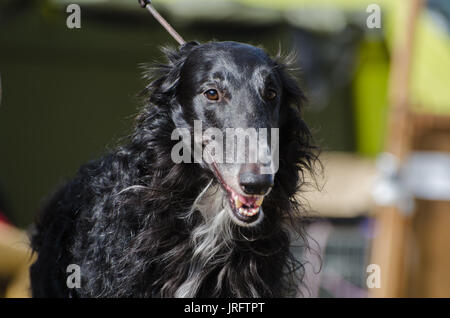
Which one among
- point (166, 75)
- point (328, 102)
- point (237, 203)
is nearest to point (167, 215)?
point (237, 203)

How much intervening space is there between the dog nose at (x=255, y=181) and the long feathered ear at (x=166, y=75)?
1.84 ft

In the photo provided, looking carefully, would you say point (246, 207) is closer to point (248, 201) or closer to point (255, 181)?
point (248, 201)

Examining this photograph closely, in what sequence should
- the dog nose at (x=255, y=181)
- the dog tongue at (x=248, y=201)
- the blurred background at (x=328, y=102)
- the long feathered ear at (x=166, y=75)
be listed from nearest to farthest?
the dog nose at (x=255, y=181)
the dog tongue at (x=248, y=201)
the long feathered ear at (x=166, y=75)
the blurred background at (x=328, y=102)

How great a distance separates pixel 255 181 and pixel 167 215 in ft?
2.05

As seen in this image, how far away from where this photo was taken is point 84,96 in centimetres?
1045

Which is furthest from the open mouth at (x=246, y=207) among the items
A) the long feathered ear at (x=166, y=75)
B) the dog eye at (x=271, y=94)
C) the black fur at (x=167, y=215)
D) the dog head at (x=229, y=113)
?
the long feathered ear at (x=166, y=75)

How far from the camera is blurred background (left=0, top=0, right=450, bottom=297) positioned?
557cm

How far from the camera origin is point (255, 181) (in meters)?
2.29

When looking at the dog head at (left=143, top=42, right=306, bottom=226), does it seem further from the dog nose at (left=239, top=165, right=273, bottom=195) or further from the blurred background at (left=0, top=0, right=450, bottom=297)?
the blurred background at (left=0, top=0, right=450, bottom=297)

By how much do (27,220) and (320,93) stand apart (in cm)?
459

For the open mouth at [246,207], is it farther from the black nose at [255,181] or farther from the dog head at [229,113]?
the black nose at [255,181]

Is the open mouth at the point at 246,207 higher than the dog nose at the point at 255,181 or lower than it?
lower

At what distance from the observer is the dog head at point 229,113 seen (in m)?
2.38

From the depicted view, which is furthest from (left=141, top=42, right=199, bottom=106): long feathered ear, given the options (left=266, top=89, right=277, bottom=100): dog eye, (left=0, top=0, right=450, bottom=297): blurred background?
(left=0, top=0, right=450, bottom=297): blurred background
